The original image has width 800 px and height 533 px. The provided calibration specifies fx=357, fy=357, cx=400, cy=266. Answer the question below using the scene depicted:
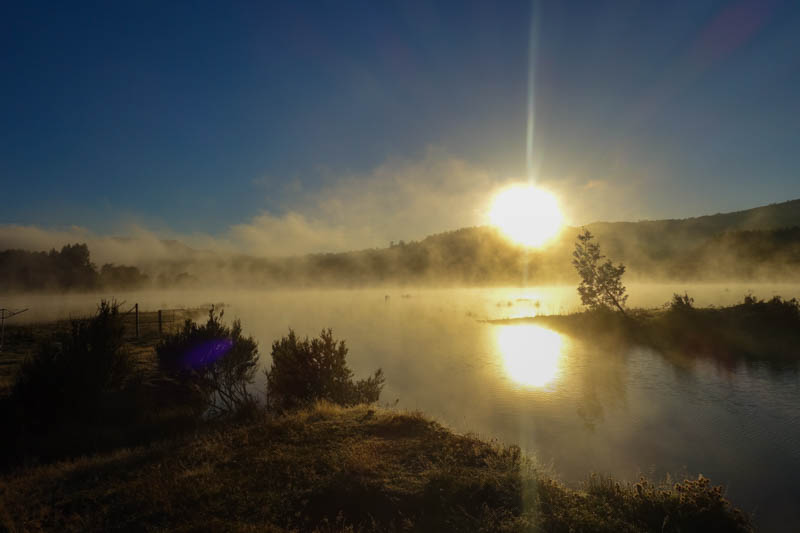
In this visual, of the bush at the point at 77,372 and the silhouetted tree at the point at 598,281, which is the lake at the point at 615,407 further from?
the silhouetted tree at the point at 598,281

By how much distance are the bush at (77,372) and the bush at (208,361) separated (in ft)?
5.90

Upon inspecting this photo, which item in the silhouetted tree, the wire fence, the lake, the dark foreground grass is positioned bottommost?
the lake

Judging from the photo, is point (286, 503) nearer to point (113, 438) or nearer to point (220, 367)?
point (113, 438)

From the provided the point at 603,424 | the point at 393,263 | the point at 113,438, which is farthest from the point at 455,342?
the point at 393,263

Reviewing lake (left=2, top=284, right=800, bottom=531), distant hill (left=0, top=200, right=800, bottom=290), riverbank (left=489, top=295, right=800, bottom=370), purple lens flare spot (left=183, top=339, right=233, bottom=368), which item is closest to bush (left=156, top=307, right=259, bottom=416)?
purple lens flare spot (left=183, top=339, right=233, bottom=368)

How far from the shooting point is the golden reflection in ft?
67.8

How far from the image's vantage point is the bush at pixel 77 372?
12758 millimetres

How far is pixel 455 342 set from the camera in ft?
103

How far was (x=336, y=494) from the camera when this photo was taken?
739cm

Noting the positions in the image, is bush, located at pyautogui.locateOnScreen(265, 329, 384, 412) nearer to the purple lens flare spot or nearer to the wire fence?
the purple lens flare spot

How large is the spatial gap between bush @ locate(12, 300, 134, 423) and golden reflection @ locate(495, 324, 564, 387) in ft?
63.9

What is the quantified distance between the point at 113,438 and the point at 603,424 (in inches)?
681

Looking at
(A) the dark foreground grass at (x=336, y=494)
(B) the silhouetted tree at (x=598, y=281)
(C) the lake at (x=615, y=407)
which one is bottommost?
(C) the lake at (x=615, y=407)

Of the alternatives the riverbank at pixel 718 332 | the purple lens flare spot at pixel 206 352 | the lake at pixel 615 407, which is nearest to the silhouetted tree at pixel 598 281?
the riverbank at pixel 718 332
